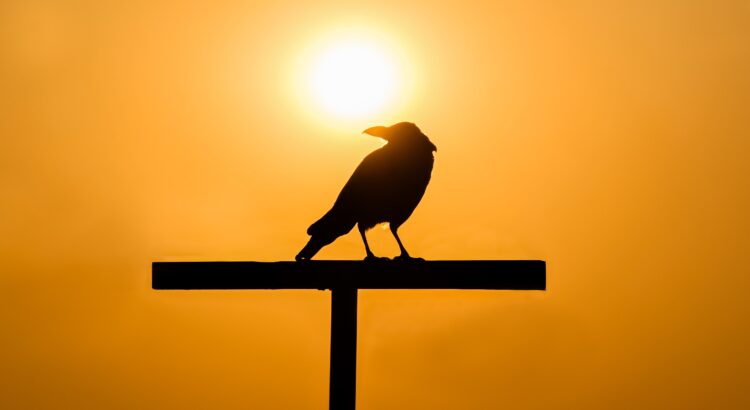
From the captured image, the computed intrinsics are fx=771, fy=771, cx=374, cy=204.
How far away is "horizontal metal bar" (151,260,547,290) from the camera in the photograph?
2.20 metres

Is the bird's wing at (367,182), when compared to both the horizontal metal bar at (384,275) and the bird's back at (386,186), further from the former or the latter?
the horizontal metal bar at (384,275)

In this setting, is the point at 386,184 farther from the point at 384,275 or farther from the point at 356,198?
the point at 384,275

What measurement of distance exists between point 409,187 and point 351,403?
1160 millimetres

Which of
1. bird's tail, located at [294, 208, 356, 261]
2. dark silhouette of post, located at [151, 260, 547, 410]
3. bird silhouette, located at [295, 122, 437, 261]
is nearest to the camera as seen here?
dark silhouette of post, located at [151, 260, 547, 410]

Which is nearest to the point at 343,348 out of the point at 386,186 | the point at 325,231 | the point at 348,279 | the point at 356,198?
the point at 348,279

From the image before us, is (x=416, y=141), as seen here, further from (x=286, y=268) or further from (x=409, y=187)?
(x=286, y=268)

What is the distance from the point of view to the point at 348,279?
7.29 ft

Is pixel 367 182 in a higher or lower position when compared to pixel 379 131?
lower

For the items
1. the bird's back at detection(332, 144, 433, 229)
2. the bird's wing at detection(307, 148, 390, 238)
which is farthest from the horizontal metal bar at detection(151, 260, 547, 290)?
the bird's back at detection(332, 144, 433, 229)

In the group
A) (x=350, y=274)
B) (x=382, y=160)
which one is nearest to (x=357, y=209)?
(x=382, y=160)

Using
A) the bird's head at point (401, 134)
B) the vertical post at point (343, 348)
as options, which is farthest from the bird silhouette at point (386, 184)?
the vertical post at point (343, 348)

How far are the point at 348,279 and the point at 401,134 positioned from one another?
42.5 inches

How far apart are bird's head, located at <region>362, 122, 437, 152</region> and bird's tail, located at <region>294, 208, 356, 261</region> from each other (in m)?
0.42

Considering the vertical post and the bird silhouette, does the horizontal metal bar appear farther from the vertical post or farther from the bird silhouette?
the bird silhouette
